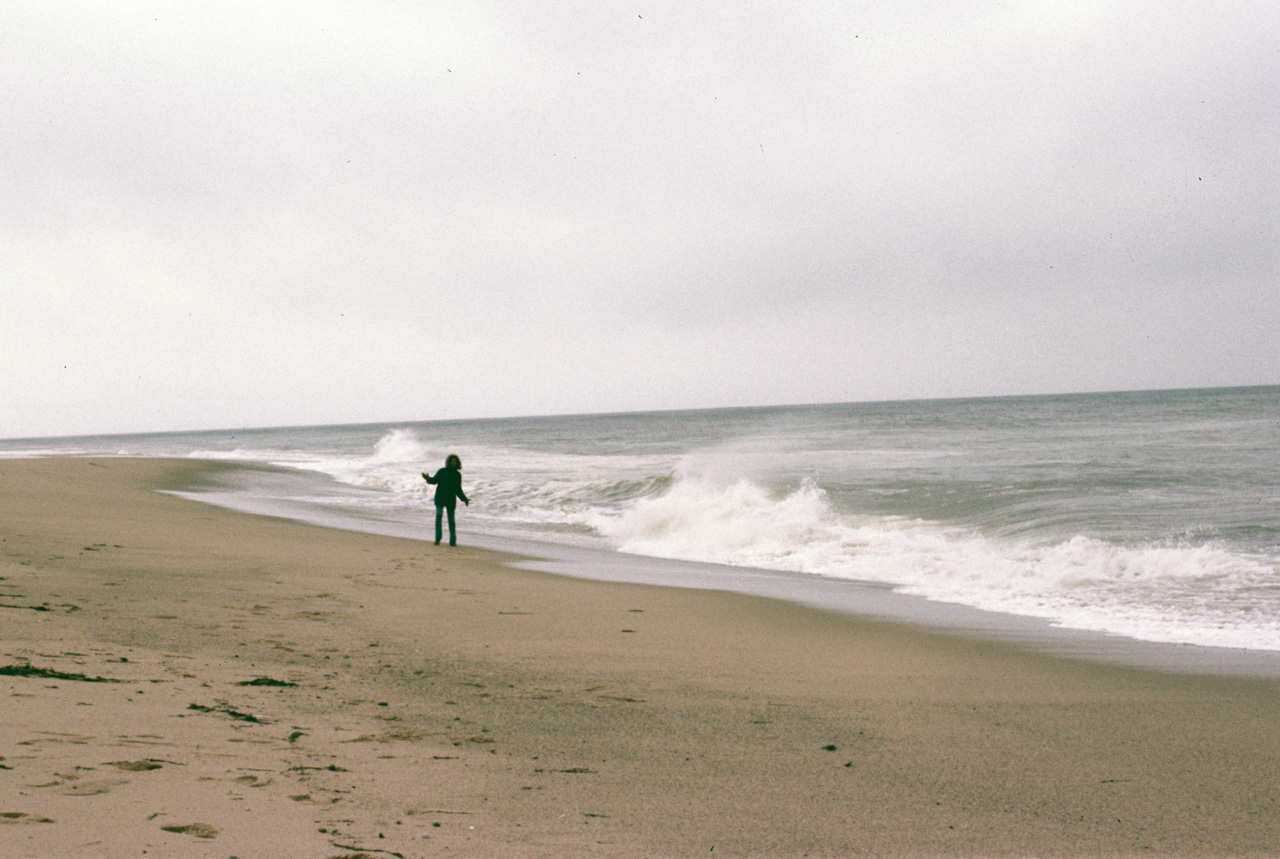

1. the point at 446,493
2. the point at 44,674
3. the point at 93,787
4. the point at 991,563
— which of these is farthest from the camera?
the point at 446,493

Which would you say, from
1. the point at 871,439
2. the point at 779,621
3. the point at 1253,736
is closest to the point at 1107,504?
the point at 779,621

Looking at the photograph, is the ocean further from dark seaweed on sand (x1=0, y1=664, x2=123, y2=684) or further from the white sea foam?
dark seaweed on sand (x1=0, y1=664, x2=123, y2=684)

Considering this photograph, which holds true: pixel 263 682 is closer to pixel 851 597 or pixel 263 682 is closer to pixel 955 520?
pixel 851 597

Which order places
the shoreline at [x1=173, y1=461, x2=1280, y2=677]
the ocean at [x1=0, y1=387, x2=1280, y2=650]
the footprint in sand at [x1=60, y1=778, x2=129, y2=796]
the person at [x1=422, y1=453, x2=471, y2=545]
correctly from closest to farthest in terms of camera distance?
the footprint in sand at [x1=60, y1=778, x2=129, y2=796] → the shoreline at [x1=173, y1=461, x2=1280, y2=677] → the ocean at [x1=0, y1=387, x2=1280, y2=650] → the person at [x1=422, y1=453, x2=471, y2=545]

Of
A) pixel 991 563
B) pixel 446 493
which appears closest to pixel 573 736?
pixel 991 563

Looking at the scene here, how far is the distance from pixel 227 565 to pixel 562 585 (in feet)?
11.8

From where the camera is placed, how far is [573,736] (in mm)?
4449

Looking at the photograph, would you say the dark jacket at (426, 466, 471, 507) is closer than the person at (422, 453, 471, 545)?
No

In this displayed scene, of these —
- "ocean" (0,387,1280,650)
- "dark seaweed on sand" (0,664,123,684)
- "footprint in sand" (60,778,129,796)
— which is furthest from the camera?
"ocean" (0,387,1280,650)

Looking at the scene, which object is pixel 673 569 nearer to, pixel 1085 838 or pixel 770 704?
pixel 770 704

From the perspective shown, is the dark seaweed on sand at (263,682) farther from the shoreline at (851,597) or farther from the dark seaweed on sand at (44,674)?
the shoreline at (851,597)

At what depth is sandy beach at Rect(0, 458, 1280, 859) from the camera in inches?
126

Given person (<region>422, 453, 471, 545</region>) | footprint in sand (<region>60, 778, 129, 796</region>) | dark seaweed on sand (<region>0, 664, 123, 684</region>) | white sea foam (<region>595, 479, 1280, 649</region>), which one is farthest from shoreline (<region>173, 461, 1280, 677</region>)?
dark seaweed on sand (<region>0, 664, 123, 684</region>)

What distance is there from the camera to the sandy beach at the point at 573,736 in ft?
10.5
